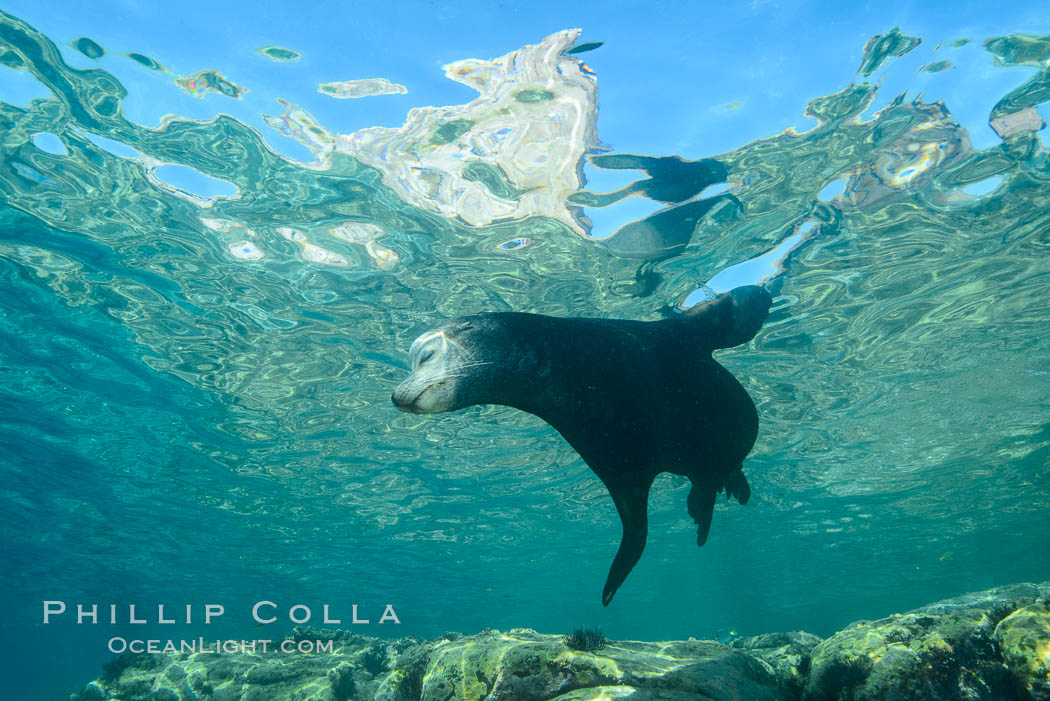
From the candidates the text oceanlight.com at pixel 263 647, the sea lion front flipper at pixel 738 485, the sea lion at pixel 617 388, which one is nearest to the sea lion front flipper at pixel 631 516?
the sea lion at pixel 617 388

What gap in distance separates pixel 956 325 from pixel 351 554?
102 feet

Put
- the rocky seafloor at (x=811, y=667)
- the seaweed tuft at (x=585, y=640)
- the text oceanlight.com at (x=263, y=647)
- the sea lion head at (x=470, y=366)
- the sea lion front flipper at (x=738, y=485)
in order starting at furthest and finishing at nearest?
the text oceanlight.com at (x=263, y=647)
the sea lion front flipper at (x=738, y=485)
the seaweed tuft at (x=585, y=640)
the rocky seafloor at (x=811, y=667)
the sea lion head at (x=470, y=366)

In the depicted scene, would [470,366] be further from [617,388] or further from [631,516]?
[631,516]

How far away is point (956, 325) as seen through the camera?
12.1 meters

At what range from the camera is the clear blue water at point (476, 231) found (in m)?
6.33

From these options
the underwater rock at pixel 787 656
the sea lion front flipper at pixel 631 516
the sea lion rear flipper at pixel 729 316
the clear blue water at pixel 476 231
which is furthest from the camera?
the clear blue water at pixel 476 231

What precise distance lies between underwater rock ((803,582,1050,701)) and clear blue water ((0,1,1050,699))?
6.31 m

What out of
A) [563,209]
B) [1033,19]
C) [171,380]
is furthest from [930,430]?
[171,380]

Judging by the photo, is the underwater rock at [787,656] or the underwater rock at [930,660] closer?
the underwater rock at [930,660]

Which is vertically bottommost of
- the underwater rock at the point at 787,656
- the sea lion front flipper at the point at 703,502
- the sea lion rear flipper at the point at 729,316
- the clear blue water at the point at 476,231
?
the underwater rock at the point at 787,656

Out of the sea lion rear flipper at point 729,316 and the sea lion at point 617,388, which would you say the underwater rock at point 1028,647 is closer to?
the sea lion at point 617,388

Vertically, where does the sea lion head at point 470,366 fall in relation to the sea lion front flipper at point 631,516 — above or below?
above

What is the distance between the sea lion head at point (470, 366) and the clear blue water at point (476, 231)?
4.50 meters

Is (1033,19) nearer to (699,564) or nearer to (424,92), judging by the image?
(424,92)
